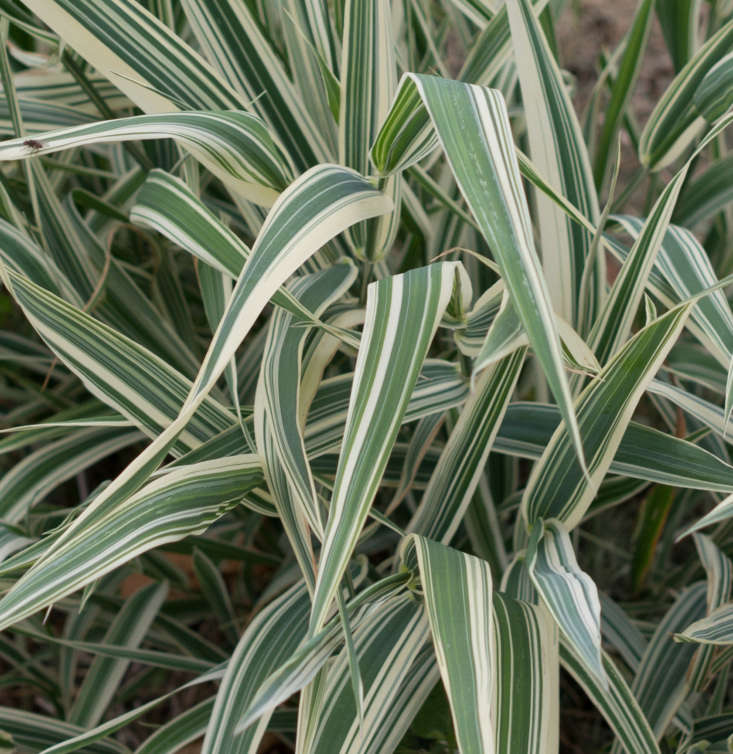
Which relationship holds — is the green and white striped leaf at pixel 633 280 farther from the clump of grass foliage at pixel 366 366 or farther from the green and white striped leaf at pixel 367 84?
Answer: the green and white striped leaf at pixel 367 84

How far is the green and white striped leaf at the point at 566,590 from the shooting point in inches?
14.0

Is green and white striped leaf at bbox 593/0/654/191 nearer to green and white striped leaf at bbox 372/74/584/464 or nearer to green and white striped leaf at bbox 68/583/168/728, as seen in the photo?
green and white striped leaf at bbox 372/74/584/464

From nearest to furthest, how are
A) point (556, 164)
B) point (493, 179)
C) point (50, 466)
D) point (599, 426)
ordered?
point (493, 179), point (599, 426), point (556, 164), point (50, 466)

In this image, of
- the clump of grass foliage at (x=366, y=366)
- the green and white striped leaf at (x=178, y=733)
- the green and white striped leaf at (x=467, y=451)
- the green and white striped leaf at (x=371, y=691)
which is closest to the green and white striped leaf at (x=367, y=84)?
the clump of grass foliage at (x=366, y=366)

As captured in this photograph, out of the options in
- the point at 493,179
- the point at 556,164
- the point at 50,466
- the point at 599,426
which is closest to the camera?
the point at 493,179

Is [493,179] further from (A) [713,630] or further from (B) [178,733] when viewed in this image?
(B) [178,733]

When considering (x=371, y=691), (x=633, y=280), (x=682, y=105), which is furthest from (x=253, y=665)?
(x=682, y=105)

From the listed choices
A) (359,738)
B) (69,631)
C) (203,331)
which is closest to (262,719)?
(359,738)

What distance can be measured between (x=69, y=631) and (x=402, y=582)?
0.41 meters

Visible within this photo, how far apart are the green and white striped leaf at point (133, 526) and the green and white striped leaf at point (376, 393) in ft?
0.34

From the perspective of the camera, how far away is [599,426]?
44cm

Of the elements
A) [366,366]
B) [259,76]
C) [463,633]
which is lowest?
[463,633]

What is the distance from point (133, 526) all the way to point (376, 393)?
0.45 feet

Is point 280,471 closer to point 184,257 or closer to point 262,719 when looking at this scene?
point 262,719
